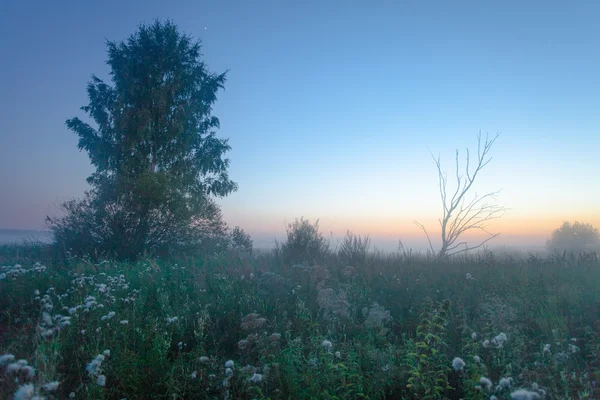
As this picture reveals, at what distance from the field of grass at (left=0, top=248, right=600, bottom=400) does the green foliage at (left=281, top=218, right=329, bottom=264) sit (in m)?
3.37

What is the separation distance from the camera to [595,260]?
962 centimetres

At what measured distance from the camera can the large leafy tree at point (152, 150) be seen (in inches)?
596

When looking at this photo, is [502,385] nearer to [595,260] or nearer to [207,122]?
[595,260]

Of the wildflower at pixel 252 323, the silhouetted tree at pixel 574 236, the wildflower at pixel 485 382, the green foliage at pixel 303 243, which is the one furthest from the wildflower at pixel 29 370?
the silhouetted tree at pixel 574 236

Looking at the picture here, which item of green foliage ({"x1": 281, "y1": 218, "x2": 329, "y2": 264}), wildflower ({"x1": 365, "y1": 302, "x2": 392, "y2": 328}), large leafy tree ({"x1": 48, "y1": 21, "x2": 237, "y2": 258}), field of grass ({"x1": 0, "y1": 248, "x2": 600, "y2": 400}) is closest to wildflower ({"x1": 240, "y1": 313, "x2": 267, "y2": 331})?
field of grass ({"x1": 0, "y1": 248, "x2": 600, "y2": 400})

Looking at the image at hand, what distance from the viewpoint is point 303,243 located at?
1278 centimetres

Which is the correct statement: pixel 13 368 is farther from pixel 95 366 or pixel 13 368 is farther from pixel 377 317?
pixel 377 317

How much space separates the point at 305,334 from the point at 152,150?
566 inches

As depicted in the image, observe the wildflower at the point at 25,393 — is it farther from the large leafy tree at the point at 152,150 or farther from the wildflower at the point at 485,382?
the large leafy tree at the point at 152,150

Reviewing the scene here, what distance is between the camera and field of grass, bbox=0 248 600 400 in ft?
11.3

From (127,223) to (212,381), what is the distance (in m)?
12.8

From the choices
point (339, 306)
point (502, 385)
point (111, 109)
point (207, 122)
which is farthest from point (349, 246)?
point (111, 109)

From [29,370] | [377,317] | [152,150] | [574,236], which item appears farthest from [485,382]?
[574,236]

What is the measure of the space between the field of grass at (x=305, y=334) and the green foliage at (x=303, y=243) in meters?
3.37
